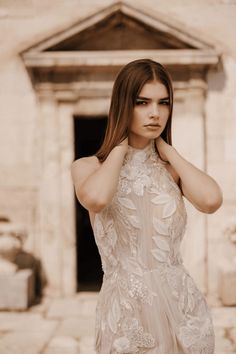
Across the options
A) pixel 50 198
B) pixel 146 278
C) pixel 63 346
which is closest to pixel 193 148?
pixel 50 198

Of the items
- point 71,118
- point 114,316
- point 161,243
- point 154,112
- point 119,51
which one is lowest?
point 114,316

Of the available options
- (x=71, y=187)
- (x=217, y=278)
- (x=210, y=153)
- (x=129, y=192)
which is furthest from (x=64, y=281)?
(x=129, y=192)

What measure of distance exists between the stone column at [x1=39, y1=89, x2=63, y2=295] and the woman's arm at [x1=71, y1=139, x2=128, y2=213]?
4.60m

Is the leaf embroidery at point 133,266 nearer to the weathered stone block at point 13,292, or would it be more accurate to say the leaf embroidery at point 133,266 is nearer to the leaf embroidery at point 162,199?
the leaf embroidery at point 162,199

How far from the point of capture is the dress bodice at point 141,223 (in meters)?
1.69

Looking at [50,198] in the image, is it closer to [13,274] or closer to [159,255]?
[13,274]

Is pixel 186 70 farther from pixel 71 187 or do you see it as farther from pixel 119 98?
pixel 119 98

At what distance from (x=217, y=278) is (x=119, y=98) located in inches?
198

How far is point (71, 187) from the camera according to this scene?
6.34 metres

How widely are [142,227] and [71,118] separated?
4.81 meters

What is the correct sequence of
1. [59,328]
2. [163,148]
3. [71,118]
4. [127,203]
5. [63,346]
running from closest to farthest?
[127,203]
[163,148]
[63,346]
[59,328]
[71,118]

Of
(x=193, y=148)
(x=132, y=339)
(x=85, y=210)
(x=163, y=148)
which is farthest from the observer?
(x=85, y=210)

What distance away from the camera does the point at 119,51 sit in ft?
19.8

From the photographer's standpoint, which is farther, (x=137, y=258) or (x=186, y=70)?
(x=186, y=70)
